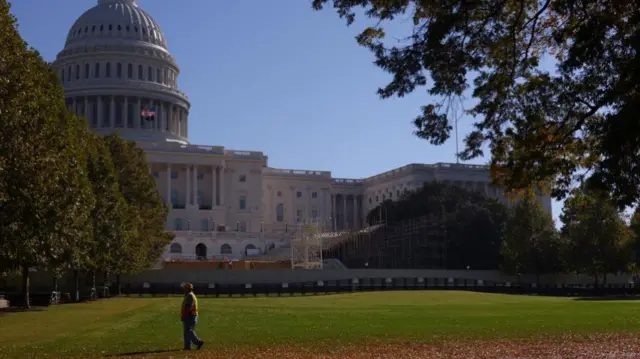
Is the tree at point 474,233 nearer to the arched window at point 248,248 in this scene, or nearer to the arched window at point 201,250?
the arched window at point 248,248

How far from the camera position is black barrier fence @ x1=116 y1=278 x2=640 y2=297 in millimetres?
78500

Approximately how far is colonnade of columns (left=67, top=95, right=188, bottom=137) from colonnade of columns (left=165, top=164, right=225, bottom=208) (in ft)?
40.3

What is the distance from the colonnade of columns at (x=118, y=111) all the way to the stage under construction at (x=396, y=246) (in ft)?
164

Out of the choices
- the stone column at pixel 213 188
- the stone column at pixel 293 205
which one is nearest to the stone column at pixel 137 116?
the stone column at pixel 213 188

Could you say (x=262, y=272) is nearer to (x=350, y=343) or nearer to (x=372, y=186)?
(x=350, y=343)

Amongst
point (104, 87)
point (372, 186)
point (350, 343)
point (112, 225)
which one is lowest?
point (350, 343)

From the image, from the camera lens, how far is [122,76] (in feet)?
551

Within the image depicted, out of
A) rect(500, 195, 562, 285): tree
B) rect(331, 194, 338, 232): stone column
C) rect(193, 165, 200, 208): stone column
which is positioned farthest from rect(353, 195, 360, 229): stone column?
rect(500, 195, 562, 285): tree

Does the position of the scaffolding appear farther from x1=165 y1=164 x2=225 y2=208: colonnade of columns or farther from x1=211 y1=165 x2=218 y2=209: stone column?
x1=211 y1=165 x2=218 y2=209: stone column

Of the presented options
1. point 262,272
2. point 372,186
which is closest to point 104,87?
point 372,186

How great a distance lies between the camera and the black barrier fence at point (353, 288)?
3091 inches

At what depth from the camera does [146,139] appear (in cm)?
16138

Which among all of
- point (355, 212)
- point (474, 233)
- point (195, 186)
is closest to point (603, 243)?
point (474, 233)

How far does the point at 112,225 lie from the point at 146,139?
10051 centimetres
